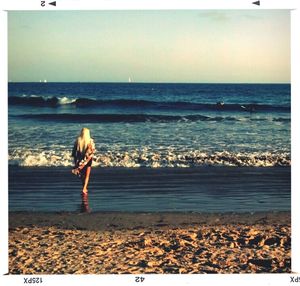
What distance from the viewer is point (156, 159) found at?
11.3 meters

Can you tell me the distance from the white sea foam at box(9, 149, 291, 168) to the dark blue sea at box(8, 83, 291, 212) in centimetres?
2

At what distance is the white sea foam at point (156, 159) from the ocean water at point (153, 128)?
22mm

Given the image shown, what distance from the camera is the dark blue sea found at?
8367 millimetres

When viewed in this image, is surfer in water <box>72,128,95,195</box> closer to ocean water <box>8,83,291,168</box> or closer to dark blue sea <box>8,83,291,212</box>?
dark blue sea <box>8,83,291,212</box>

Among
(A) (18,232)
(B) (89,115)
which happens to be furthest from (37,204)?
(B) (89,115)

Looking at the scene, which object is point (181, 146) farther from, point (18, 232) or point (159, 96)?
point (159, 96)

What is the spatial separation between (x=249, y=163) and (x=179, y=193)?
295cm

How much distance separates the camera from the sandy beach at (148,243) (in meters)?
5.69

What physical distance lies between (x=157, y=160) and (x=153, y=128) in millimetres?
4437

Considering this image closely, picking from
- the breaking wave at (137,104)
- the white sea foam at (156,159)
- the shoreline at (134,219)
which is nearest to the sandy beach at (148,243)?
the shoreline at (134,219)

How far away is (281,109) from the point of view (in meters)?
20.1

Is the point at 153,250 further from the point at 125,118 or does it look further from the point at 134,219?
the point at 125,118

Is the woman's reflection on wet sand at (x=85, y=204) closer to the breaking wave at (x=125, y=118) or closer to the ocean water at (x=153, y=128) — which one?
the ocean water at (x=153, y=128)

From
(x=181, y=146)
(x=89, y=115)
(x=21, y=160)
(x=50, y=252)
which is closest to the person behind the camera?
(x=50, y=252)
